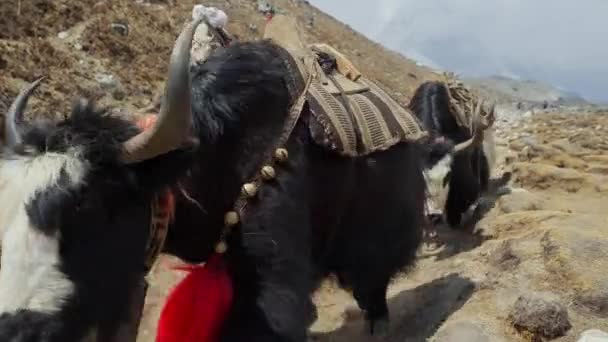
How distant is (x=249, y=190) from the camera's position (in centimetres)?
276

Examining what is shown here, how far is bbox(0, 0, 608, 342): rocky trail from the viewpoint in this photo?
145 inches

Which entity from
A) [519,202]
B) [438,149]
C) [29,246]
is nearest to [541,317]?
[29,246]

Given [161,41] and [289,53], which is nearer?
[289,53]

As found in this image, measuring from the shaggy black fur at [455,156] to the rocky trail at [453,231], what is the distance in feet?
0.71

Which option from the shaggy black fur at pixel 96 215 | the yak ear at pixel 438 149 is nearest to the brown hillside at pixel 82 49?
the yak ear at pixel 438 149

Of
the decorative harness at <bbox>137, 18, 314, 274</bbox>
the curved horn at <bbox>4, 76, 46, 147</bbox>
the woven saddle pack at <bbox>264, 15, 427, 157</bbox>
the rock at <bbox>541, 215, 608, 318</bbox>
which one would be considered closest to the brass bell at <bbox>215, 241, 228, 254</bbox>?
the decorative harness at <bbox>137, 18, 314, 274</bbox>

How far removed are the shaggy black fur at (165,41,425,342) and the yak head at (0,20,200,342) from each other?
37 cm

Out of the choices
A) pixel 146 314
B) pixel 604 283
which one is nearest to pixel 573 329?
pixel 604 283

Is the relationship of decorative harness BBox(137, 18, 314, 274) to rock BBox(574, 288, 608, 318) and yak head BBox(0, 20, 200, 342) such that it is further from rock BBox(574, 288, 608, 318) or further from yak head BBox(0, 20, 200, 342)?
rock BBox(574, 288, 608, 318)

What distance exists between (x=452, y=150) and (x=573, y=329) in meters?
2.70

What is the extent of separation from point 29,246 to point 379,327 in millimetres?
2424

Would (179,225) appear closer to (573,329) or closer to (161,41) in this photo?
(573,329)

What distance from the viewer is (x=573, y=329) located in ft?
11.5

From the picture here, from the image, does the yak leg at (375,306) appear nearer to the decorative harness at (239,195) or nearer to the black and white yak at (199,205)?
the black and white yak at (199,205)
